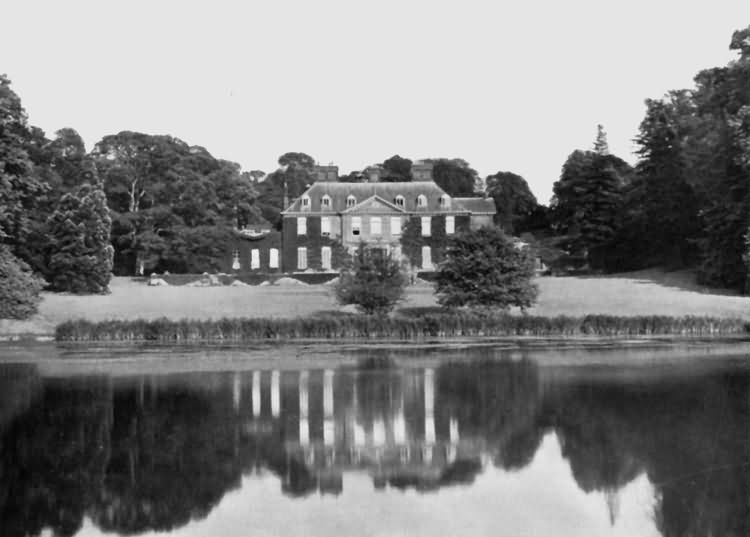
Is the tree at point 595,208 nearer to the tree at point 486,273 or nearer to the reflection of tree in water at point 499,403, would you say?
the tree at point 486,273

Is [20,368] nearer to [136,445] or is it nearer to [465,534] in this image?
[136,445]

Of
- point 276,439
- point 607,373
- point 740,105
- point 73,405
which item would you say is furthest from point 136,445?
point 740,105

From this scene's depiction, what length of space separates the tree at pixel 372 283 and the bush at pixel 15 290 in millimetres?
11717

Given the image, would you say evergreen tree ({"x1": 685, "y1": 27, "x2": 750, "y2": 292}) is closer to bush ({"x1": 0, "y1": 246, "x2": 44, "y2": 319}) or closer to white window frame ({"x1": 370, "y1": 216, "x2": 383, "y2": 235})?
white window frame ({"x1": 370, "y1": 216, "x2": 383, "y2": 235})

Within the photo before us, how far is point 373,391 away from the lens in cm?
2164

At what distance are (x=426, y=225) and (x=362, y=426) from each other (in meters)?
55.8

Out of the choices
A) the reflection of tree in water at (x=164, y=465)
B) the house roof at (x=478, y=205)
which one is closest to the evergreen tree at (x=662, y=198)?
the house roof at (x=478, y=205)

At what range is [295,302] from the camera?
48.0 meters

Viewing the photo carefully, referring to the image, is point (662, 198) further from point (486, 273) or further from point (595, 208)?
point (486, 273)

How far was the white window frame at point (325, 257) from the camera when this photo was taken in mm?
72625

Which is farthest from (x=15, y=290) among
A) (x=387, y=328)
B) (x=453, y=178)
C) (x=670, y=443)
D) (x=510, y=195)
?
(x=453, y=178)

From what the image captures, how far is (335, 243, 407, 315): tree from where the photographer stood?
41.1m

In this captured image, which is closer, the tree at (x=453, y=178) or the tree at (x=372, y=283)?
the tree at (x=372, y=283)

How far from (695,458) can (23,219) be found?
38.4 metres
